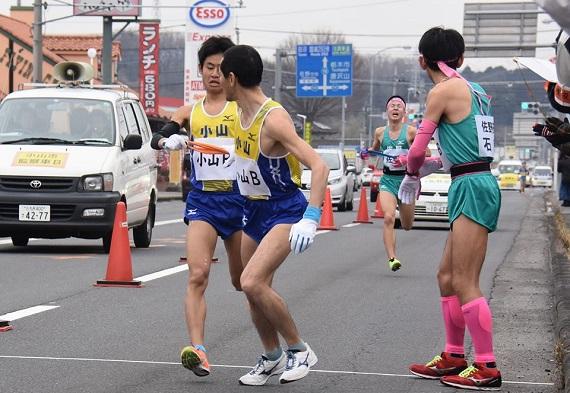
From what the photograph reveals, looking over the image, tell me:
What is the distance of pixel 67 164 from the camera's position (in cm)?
1697

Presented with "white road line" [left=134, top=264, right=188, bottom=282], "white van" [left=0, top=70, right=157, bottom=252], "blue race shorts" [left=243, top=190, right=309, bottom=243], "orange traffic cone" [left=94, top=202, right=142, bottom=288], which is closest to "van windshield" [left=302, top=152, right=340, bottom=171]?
"white van" [left=0, top=70, right=157, bottom=252]

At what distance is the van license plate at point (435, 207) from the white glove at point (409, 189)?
17752mm

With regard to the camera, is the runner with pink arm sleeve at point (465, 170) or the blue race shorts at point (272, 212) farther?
the runner with pink arm sleeve at point (465, 170)

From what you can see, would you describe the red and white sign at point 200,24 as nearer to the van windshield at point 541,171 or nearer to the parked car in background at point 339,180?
the parked car in background at point 339,180

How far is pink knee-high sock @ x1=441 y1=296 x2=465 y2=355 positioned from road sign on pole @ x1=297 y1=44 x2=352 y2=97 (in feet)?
185

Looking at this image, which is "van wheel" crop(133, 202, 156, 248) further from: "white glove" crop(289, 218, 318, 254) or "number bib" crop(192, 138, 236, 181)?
"white glove" crop(289, 218, 318, 254)

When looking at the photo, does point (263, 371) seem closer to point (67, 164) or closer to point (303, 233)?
point (303, 233)

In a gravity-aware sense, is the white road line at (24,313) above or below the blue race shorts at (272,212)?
below

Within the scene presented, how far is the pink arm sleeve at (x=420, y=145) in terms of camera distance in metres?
8.09

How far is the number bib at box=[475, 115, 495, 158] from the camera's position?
8.12m

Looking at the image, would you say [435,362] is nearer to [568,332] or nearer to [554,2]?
[568,332]

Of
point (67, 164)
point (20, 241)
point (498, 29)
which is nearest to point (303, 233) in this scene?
point (67, 164)

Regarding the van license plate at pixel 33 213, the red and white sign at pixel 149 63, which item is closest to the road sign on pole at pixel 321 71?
the red and white sign at pixel 149 63

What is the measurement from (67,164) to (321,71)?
160 ft
